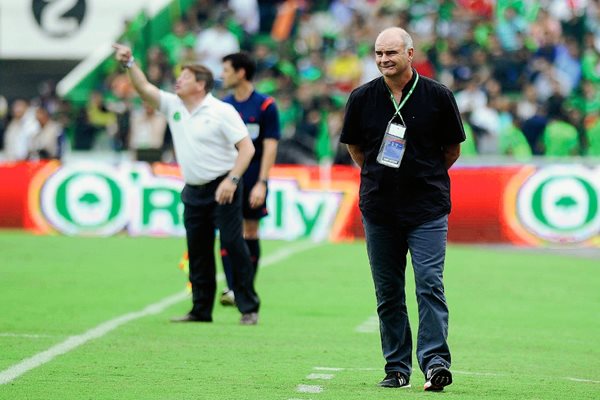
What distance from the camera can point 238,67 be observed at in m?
12.3

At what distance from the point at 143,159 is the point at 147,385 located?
14840 millimetres

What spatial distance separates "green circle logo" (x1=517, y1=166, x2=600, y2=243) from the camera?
21250mm

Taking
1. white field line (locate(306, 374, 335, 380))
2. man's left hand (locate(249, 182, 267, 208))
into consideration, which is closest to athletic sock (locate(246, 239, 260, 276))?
man's left hand (locate(249, 182, 267, 208))

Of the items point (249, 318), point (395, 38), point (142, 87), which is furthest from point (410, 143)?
point (249, 318)

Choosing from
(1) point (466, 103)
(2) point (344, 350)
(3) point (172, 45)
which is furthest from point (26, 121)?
(2) point (344, 350)

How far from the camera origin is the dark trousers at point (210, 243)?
447 inches

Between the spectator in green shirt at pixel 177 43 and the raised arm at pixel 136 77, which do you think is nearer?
the raised arm at pixel 136 77

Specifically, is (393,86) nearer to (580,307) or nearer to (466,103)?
(580,307)

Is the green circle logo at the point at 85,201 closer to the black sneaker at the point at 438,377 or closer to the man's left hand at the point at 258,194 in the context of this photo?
the man's left hand at the point at 258,194

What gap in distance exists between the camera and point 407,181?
8.09 metres

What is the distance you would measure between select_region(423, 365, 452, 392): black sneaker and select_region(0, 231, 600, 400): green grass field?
8 centimetres

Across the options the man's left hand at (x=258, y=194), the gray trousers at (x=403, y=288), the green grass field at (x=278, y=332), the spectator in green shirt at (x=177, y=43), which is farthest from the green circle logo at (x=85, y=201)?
the gray trousers at (x=403, y=288)

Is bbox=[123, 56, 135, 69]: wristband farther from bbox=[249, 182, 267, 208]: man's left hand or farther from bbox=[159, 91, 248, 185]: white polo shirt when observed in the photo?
bbox=[249, 182, 267, 208]: man's left hand

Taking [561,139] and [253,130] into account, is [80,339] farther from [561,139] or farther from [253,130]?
[561,139]
